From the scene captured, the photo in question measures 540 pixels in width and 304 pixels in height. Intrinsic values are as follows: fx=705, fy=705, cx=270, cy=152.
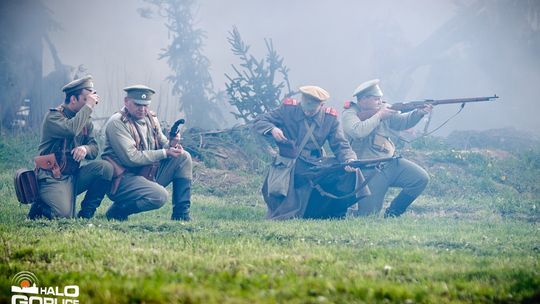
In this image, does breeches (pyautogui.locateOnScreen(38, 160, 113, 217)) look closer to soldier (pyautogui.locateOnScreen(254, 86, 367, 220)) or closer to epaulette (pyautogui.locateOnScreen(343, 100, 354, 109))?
soldier (pyautogui.locateOnScreen(254, 86, 367, 220))

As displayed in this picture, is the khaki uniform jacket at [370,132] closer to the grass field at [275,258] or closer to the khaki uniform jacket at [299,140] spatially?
the khaki uniform jacket at [299,140]

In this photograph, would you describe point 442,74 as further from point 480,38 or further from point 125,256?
point 125,256

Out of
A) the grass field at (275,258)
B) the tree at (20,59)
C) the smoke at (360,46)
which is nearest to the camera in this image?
the grass field at (275,258)

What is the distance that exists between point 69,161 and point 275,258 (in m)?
4.23

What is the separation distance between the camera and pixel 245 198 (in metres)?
13.2

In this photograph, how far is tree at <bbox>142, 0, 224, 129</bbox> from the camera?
23.7 meters

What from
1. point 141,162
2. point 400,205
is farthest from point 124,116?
point 400,205

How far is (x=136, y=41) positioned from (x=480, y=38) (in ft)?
44.3

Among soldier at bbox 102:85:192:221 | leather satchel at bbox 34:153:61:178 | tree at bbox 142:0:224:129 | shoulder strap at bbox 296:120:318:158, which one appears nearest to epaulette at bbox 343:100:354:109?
shoulder strap at bbox 296:120:318:158

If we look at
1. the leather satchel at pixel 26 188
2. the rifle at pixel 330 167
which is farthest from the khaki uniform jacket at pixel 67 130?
the rifle at pixel 330 167

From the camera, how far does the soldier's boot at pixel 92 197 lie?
950cm

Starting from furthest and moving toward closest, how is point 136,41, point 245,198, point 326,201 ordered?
point 136,41, point 245,198, point 326,201

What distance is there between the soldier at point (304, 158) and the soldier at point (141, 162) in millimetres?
1343

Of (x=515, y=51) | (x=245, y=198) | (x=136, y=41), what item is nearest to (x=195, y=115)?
(x=136, y=41)
